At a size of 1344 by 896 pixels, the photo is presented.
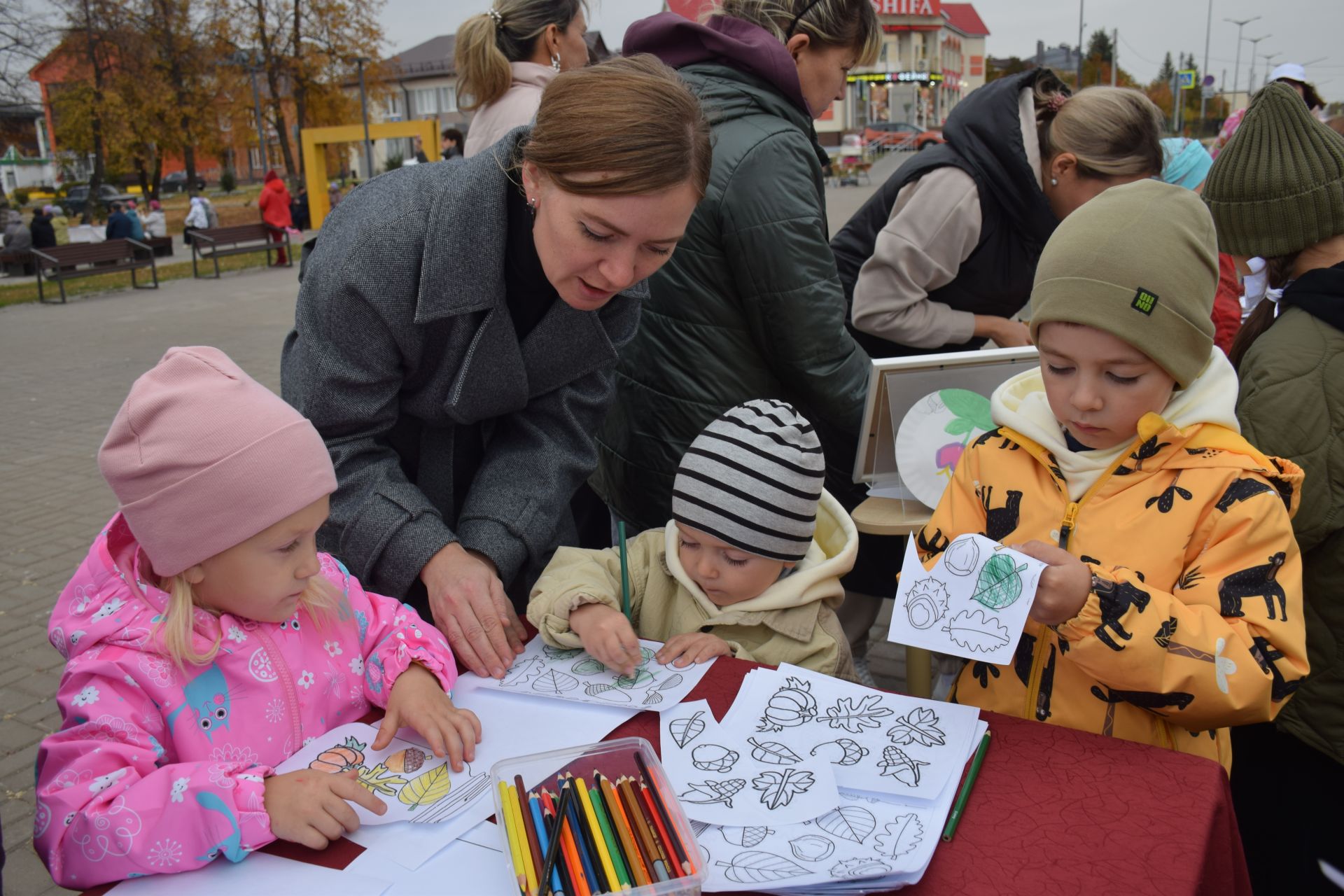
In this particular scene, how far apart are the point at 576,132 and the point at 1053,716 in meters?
1.22

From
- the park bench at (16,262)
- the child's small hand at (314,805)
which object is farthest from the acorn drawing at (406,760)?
the park bench at (16,262)

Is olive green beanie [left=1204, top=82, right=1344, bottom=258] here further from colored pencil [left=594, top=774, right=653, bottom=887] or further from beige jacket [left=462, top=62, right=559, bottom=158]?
beige jacket [left=462, top=62, right=559, bottom=158]

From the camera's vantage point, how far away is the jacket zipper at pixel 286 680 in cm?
149

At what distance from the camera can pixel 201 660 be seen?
1.38m

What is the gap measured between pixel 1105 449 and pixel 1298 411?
16.0 inches

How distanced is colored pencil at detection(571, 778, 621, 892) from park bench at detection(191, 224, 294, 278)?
16.6 m

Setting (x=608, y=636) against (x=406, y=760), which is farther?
(x=608, y=636)

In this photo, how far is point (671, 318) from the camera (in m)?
2.52

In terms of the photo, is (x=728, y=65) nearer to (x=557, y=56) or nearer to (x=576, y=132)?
(x=576, y=132)

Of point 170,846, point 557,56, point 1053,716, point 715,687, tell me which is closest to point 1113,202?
point 1053,716

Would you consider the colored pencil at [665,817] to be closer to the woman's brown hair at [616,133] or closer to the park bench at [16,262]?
the woman's brown hair at [616,133]

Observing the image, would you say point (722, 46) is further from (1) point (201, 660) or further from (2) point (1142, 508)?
(1) point (201, 660)

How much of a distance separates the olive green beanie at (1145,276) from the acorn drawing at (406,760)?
116 centimetres

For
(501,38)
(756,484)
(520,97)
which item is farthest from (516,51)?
(756,484)
